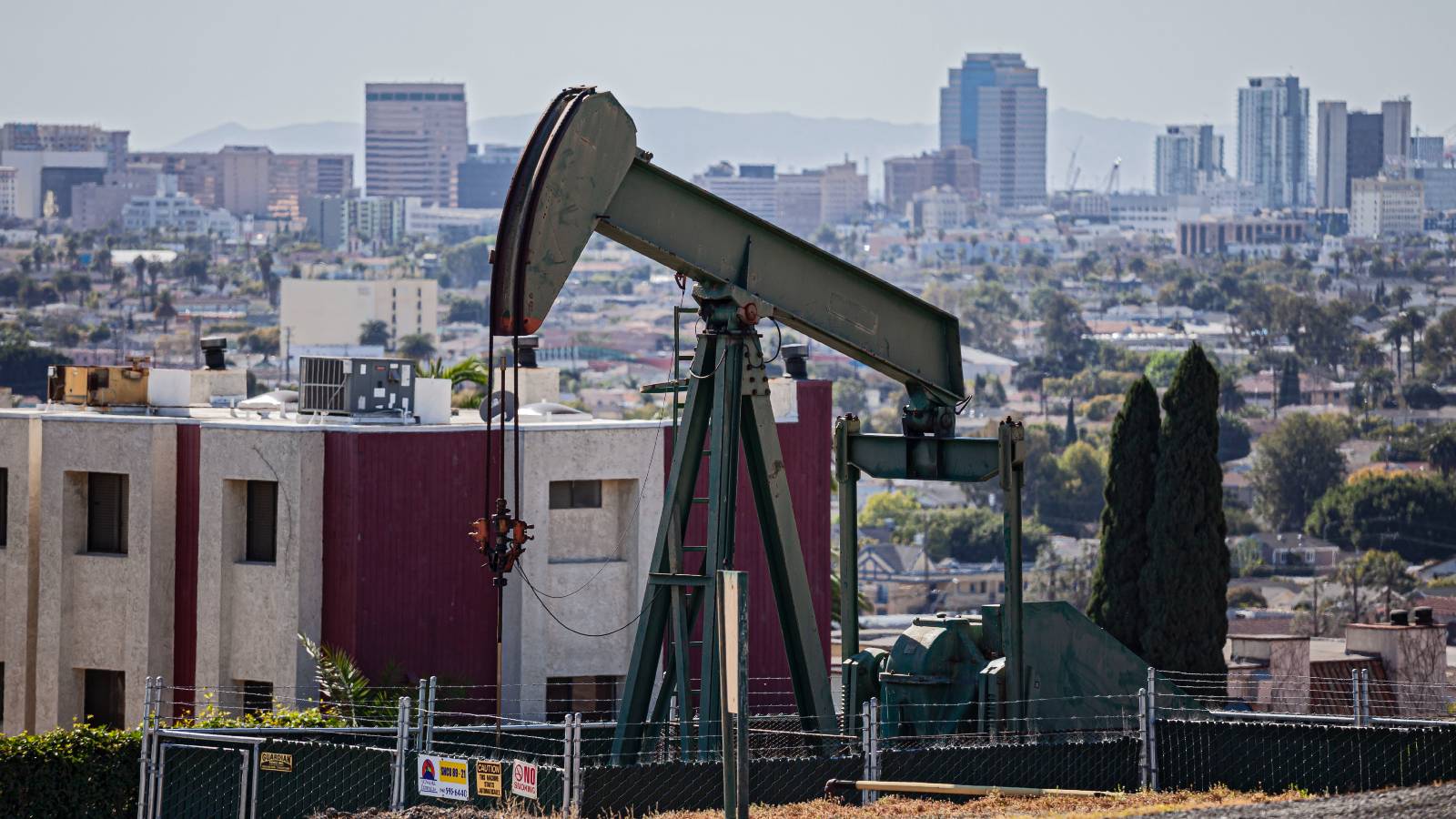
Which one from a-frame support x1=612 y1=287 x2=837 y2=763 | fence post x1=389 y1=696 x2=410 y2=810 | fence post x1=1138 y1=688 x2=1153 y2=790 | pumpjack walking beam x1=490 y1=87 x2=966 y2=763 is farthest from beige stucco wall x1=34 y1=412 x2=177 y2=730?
fence post x1=1138 y1=688 x2=1153 y2=790

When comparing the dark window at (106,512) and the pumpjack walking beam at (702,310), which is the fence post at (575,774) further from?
the dark window at (106,512)

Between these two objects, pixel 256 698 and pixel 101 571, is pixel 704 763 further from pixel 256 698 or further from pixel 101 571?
pixel 101 571

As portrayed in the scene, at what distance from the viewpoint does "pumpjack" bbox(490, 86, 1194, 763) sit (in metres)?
18.6

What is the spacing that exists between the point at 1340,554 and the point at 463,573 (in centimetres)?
13625

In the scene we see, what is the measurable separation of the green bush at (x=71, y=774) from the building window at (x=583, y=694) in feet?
27.9

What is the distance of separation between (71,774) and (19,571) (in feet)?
29.0

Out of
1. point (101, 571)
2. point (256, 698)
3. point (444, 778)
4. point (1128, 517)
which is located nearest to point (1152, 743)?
point (444, 778)

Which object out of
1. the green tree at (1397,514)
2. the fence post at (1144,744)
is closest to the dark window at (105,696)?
the fence post at (1144,744)

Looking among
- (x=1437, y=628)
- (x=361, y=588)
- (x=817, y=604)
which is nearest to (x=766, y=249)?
(x=361, y=588)

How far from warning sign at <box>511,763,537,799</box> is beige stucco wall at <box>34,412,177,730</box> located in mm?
13894

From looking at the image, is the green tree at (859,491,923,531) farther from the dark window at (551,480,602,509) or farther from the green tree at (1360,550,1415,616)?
the dark window at (551,480,602,509)

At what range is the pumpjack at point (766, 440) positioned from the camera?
61.1 ft

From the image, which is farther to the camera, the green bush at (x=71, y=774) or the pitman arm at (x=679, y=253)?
the green bush at (x=71, y=774)

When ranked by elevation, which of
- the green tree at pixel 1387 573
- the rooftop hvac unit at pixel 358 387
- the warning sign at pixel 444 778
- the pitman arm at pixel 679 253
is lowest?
the green tree at pixel 1387 573
